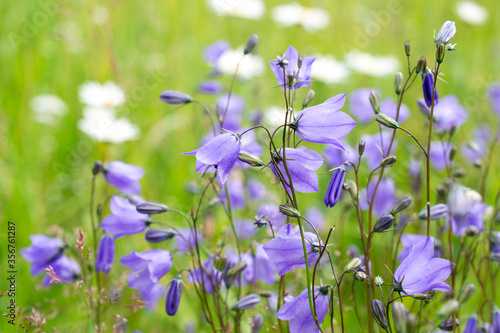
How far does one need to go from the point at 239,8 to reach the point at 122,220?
388 centimetres

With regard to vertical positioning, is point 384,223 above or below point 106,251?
above

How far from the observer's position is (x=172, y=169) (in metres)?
4.02

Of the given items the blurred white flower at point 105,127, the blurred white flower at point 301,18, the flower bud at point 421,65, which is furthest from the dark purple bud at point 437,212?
the blurred white flower at point 301,18

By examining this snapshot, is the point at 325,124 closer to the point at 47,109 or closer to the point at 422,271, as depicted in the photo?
the point at 422,271

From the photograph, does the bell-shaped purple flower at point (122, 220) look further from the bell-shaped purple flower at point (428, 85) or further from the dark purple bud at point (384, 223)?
the bell-shaped purple flower at point (428, 85)

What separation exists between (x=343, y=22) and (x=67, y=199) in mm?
5005

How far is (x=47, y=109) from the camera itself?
163 inches

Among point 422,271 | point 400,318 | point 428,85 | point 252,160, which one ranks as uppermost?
point 428,85

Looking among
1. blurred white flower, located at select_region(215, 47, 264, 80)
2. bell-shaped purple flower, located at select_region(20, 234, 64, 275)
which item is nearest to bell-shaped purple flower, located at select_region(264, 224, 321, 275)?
bell-shaped purple flower, located at select_region(20, 234, 64, 275)

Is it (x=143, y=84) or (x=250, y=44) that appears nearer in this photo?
(x=250, y=44)

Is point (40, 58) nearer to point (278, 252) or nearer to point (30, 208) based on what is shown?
point (30, 208)

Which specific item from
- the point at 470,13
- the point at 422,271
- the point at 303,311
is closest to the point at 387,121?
the point at 422,271

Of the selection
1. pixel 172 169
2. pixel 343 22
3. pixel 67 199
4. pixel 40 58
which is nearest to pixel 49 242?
pixel 67 199

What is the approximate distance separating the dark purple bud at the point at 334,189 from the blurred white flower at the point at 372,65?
149 inches
